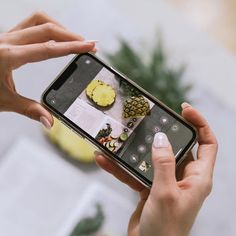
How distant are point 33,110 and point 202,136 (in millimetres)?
269

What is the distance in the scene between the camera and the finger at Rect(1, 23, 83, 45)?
790mm

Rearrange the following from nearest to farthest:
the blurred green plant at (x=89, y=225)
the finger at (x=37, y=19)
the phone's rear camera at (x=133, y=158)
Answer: the phone's rear camera at (x=133, y=158) < the finger at (x=37, y=19) < the blurred green plant at (x=89, y=225)

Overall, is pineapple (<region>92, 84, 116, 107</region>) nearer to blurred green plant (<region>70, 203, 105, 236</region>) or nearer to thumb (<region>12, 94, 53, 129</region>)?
thumb (<region>12, 94, 53, 129</region>)

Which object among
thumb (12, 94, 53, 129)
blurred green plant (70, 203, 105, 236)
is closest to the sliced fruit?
thumb (12, 94, 53, 129)

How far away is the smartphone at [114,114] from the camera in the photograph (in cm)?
72

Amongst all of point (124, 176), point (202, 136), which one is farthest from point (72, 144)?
point (202, 136)

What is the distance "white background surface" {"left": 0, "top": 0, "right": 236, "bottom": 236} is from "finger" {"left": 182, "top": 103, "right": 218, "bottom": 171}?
40cm

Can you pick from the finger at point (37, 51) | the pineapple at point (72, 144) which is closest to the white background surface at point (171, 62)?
the pineapple at point (72, 144)

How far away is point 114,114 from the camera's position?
75 centimetres

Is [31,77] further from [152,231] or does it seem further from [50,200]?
[152,231]

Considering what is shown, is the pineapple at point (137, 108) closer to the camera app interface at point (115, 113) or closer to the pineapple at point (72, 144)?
the camera app interface at point (115, 113)

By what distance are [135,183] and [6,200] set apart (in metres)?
0.40

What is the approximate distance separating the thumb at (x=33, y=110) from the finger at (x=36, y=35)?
0.10 m

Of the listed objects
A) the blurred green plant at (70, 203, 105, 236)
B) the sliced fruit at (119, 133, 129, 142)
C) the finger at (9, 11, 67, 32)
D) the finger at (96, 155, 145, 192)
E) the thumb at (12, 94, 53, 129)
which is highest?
the finger at (9, 11, 67, 32)
